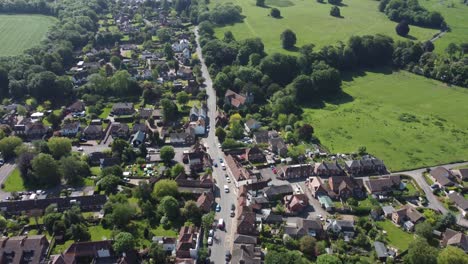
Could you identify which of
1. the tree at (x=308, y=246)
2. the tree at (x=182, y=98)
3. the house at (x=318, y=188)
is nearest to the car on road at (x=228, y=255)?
the tree at (x=308, y=246)

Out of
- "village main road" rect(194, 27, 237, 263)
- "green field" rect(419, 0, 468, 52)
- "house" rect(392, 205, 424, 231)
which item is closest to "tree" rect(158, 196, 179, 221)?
"village main road" rect(194, 27, 237, 263)

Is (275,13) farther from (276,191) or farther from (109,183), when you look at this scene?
(109,183)

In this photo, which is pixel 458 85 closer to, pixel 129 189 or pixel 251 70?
pixel 251 70

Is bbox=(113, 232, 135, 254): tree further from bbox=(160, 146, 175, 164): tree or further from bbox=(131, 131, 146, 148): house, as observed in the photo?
bbox=(131, 131, 146, 148): house

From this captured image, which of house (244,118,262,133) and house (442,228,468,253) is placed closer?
house (442,228,468,253)

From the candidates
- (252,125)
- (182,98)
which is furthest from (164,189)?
(182,98)

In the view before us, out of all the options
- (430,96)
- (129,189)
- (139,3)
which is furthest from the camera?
(139,3)

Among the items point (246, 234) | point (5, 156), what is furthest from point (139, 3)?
point (246, 234)
